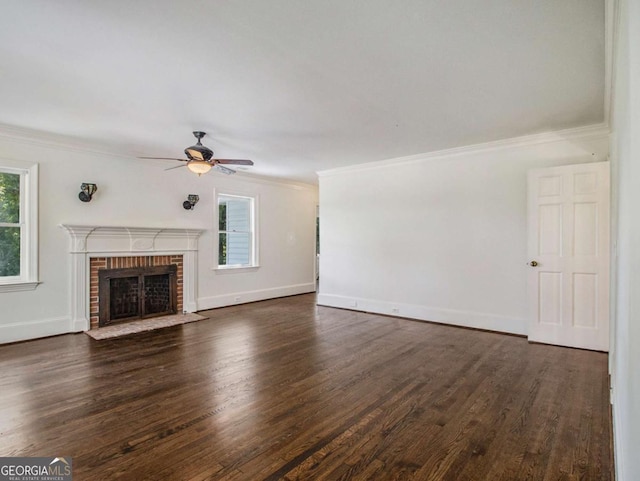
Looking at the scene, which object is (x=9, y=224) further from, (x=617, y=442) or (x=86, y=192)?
(x=617, y=442)

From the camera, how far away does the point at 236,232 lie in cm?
692

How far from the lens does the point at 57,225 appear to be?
183 inches

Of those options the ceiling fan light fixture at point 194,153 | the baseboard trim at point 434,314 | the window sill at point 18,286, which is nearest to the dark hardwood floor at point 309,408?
the baseboard trim at point 434,314

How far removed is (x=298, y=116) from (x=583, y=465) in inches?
142

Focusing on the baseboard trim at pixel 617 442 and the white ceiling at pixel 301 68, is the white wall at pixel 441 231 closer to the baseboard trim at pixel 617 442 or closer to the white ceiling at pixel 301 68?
the white ceiling at pixel 301 68

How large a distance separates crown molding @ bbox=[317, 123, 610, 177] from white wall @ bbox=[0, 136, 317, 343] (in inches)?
98.7

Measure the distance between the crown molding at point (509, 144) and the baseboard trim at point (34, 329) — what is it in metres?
5.04

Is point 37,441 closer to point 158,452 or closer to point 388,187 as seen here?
point 158,452

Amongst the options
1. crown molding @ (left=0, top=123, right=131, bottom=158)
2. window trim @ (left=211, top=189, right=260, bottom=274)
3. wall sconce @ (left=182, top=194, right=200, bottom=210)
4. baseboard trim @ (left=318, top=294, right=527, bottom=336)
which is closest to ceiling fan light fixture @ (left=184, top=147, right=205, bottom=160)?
crown molding @ (left=0, top=123, right=131, bottom=158)

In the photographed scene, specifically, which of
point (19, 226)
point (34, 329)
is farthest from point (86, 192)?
point (34, 329)

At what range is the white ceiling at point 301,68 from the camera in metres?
2.05

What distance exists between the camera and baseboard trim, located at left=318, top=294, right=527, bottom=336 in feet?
15.1

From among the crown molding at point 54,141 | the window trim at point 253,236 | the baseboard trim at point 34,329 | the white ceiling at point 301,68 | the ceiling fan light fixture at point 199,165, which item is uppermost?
the white ceiling at point 301,68

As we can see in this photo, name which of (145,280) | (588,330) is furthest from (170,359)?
(588,330)
